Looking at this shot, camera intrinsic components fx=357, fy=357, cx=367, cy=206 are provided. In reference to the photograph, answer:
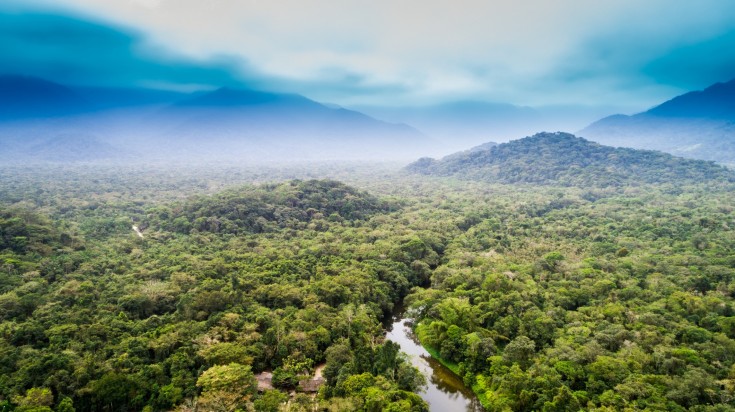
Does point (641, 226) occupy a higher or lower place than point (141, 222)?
higher

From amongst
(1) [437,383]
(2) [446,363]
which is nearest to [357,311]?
(2) [446,363]

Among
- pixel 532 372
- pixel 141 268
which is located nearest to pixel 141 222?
pixel 141 268

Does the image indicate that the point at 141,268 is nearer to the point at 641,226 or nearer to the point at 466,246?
the point at 466,246

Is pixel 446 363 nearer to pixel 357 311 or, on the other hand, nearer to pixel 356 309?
pixel 357 311

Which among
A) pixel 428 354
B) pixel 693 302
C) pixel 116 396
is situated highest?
pixel 693 302

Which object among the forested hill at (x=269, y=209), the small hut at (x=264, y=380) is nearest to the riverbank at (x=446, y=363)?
the small hut at (x=264, y=380)

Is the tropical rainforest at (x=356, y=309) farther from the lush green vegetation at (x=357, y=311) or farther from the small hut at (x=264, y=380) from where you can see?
the small hut at (x=264, y=380)
